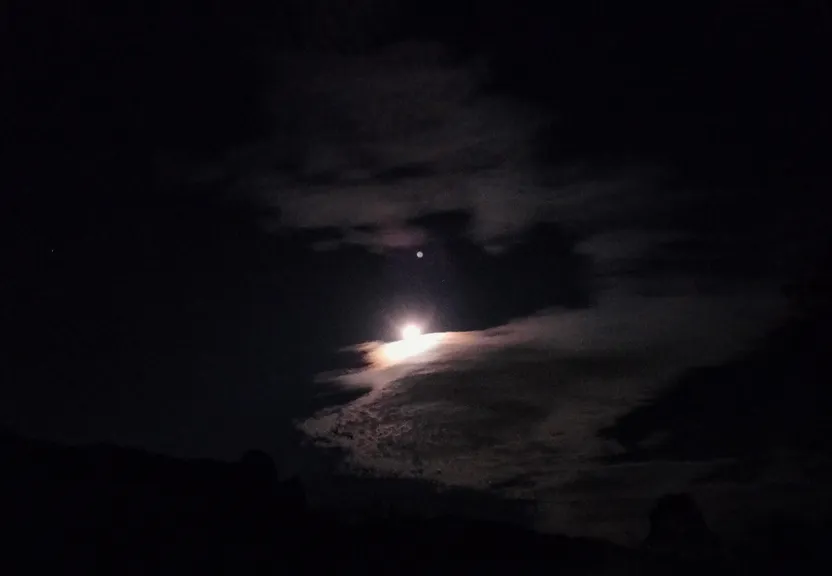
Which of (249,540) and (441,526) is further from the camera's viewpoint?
(441,526)

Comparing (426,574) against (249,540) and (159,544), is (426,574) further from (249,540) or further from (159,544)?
(159,544)

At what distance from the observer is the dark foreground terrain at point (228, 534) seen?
105 feet

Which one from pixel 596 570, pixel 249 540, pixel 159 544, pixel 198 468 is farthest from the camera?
pixel 596 570

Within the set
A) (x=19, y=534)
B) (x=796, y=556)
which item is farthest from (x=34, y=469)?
(x=796, y=556)

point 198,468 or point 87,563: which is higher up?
point 198,468

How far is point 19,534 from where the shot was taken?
3022 centimetres

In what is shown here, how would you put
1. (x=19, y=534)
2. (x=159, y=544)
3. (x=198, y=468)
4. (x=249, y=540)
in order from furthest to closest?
1. (x=198, y=468)
2. (x=249, y=540)
3. (x=159, y=544)
4. (x=19, y=534)

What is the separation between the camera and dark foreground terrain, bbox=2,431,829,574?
32094mm

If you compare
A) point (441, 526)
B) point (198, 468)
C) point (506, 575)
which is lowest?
point (506, 575)

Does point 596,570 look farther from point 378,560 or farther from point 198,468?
point 198,468

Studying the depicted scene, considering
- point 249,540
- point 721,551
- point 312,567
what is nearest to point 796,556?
point 721,551

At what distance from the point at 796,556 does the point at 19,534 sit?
136ft

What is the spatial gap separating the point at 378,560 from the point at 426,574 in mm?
3041

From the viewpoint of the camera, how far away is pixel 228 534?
37906 millimetres
